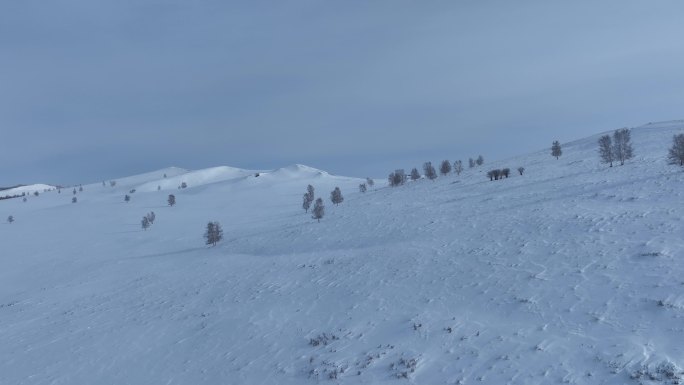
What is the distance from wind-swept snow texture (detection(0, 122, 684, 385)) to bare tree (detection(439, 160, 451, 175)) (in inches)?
1496

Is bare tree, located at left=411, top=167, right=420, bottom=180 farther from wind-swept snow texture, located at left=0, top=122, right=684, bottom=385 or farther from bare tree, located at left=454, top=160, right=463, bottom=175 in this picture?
wind-swept snow texture, located at left=0, top=122, right=684, bottom=385

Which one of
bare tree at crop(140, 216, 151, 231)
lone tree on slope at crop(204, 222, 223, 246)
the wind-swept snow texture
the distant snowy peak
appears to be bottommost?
the wind-swept snow texture

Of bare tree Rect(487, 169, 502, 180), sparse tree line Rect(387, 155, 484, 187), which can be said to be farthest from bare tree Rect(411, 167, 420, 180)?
bare tree Rect(487, 169, 502, 180)

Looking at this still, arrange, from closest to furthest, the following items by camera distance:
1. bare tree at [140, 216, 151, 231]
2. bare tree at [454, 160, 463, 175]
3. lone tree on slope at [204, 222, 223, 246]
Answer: lone tree on slope at [204, 222, 223, 246] → bare tree at [140, 216, 151, 231] → bare tree at [454, 160, 463, 175]

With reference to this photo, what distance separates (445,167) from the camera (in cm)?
8675

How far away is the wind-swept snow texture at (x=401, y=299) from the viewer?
14.9m

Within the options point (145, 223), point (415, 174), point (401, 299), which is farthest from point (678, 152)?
point (145, 223)

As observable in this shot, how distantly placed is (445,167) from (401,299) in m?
68.1

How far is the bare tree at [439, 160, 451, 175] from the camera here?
86.3 meters

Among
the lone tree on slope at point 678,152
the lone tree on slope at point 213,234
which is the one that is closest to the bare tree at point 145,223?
the lone tree on slope at point 213,234

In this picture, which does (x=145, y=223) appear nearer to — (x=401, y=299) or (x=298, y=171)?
Result: (x=401, y=299)

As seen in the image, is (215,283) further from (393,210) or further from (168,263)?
(393,210)

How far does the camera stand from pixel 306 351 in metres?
18.1

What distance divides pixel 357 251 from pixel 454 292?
1145cm
